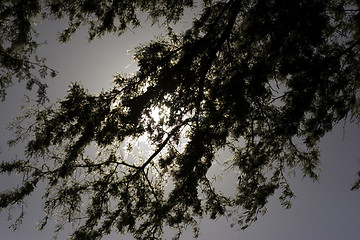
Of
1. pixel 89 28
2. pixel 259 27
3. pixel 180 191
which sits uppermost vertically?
pixel 89 28

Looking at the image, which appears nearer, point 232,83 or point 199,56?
point 232,83

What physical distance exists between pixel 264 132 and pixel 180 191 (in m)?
2.32

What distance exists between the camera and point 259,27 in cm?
556

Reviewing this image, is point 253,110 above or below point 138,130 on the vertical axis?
below

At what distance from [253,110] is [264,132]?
559 millimetres

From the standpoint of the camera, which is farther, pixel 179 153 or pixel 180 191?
pixel 179 153

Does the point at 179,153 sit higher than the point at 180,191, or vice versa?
the point at 179,153

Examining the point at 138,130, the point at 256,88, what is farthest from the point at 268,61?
the point at 138,130

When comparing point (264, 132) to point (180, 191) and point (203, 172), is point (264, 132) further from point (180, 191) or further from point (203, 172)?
point (180, 191)

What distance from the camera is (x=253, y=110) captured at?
6.04m

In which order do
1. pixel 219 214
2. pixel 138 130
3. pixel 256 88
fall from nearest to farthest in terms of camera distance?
pixel 256 88
pixel 138 130
pixel 219 214

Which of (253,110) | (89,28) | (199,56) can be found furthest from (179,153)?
(89,28)

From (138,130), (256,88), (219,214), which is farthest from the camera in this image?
(219,214)

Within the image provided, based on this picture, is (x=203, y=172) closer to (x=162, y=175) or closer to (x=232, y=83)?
(x=162, y=175)
